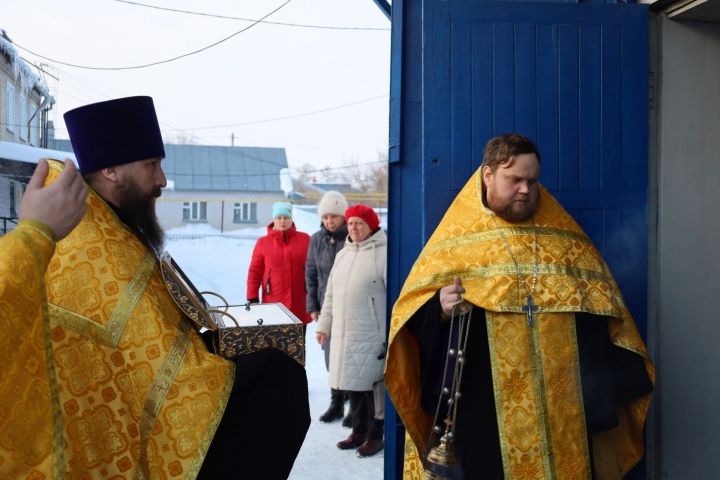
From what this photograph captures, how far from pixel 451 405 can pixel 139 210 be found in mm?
1210

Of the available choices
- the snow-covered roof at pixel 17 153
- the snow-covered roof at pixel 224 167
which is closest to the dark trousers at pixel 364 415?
the snow-covered roof at pixel 17 153

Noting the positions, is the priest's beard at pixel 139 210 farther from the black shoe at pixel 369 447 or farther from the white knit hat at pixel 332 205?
the white knit hat at pixel 332 205

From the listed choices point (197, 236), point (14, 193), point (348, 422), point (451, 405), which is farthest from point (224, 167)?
point (451, 405)

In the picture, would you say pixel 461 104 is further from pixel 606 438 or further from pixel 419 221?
pixel 606 438

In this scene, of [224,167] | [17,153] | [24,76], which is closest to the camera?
[17,153]

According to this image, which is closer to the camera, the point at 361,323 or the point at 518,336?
the point at 518,336

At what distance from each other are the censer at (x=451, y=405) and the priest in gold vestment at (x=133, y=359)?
0.59 meters

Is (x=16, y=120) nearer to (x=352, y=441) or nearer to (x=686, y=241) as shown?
(x=352, y=441)

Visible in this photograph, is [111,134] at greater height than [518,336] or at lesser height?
greater

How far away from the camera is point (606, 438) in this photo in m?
2.69

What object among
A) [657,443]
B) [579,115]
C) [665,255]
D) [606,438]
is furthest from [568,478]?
[579,115]

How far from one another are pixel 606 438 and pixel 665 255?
3.00ft

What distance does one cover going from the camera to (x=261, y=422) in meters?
1.83

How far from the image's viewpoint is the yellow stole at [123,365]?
162 centimetres
